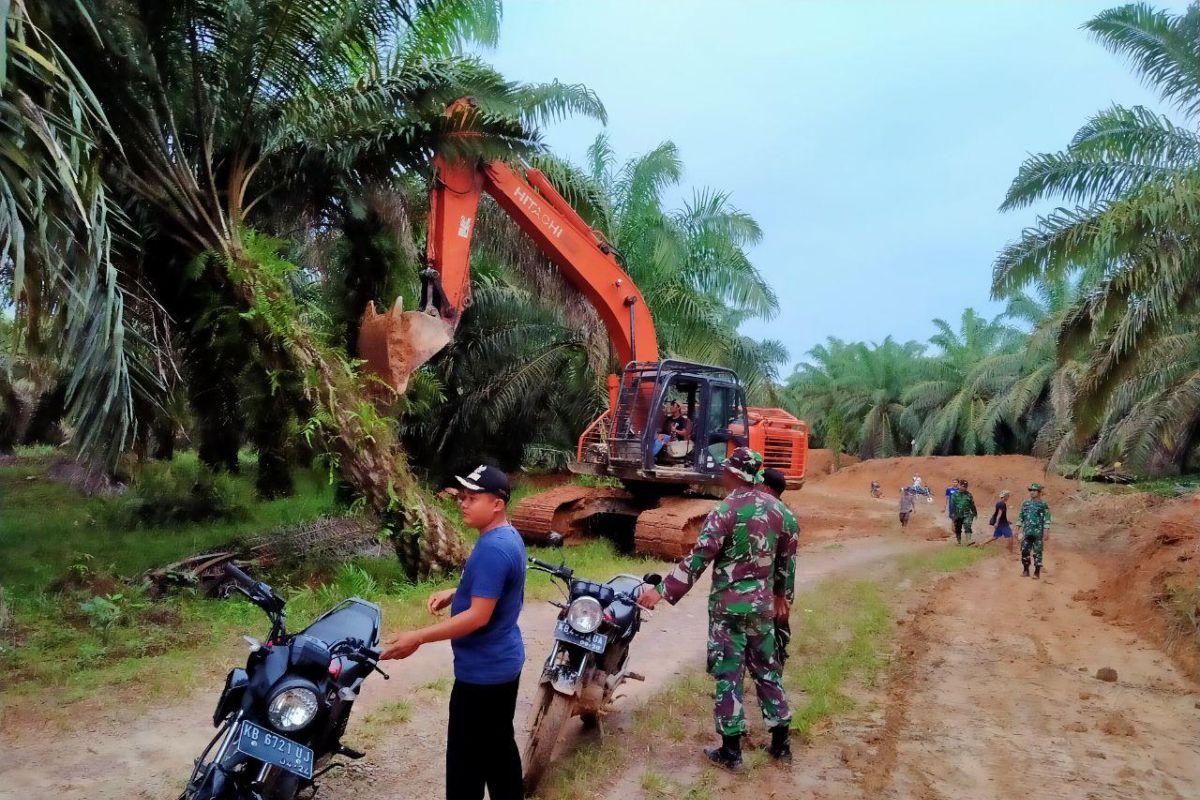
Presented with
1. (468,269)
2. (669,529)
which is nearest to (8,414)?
(468,269)

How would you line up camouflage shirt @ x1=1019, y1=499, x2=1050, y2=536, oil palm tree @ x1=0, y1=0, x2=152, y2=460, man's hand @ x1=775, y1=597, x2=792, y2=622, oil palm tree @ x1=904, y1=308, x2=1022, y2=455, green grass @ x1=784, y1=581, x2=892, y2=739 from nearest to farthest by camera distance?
1. oil palm tree @ x1=0, y1=0, x2=152, y2=460
2. man's hand @ x1=775, y1=597, x2=792, y2=622
3. green grass @ x1=784, y1=581, x2=892, y2=739
4. camouflage shirt @ x1=1019, y1=499, x2=1050, y2=536
5. oil palm tree @ x1=904, y1=308, x2=1022, y2=455

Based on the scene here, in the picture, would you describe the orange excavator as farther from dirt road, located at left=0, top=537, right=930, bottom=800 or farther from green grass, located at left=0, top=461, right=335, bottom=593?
dirt road, located at left=0, top=537, right=930, bottom=800

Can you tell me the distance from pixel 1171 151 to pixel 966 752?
8.03 metres

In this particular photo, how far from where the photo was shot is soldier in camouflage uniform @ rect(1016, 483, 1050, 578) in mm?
12875

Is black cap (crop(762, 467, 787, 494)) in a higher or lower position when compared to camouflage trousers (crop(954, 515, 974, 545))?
higher

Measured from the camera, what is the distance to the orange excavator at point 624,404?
10789 mm

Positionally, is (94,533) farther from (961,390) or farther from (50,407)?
(961,390)

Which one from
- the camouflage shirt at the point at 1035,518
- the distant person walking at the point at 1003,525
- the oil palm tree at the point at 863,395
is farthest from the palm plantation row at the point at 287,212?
the oil palm tree at the point at 863,395

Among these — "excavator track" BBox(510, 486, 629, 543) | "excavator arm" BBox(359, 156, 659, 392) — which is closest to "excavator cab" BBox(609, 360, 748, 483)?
"excavator track" BBox(510, 486, 629, 543)

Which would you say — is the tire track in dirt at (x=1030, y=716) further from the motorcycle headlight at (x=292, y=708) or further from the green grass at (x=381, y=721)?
the motorcycle headlight at (x=292, y=708)

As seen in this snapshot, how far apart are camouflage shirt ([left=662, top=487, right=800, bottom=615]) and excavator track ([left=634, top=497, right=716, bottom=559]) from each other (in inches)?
259

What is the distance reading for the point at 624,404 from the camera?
1248cm

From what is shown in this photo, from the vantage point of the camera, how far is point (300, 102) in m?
9.42

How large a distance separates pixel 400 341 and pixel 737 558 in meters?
5.95
